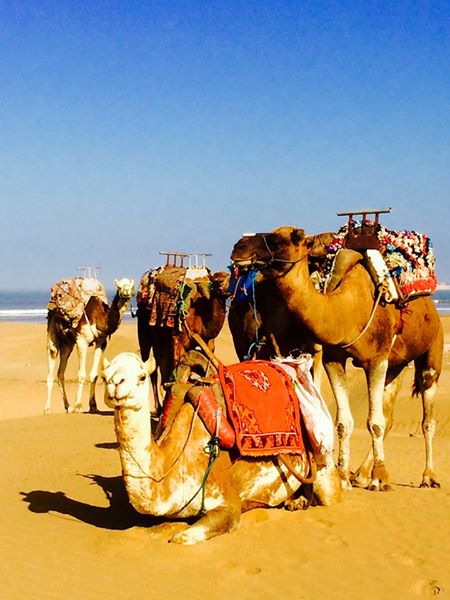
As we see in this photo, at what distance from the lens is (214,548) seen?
609 centimetres

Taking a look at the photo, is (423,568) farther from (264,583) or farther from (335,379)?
(335,379)

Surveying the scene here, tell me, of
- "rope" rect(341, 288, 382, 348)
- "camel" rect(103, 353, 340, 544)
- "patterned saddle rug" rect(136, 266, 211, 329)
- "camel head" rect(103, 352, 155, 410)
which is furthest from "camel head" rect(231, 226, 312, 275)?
"patterned saddle rug" rect(136, 266, 211, 329)

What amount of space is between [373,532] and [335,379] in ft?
7.25

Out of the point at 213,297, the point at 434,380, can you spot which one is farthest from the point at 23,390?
the point at 434,380

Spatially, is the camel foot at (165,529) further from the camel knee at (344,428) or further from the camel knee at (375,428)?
the camel knee at (375,428)

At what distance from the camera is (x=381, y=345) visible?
336 inches

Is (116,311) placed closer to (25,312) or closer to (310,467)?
(310,467)

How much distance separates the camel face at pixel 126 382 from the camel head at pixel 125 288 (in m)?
8.78

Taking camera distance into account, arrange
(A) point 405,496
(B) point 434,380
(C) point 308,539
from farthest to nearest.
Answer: (B) point 434,380 < (A) point 405,496 < (C) point 308,539

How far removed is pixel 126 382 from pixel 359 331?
3227 millimetres

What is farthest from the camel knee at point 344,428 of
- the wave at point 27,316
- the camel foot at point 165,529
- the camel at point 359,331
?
the wave at point 27,316

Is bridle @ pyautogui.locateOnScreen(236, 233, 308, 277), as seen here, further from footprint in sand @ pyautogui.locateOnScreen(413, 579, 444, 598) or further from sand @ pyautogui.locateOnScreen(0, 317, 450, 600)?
footprint in sand @ pyautogui.locateOnScreen(413, 579, 444, 598)

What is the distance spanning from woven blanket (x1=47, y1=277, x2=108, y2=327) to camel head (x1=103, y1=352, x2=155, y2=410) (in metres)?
10.1

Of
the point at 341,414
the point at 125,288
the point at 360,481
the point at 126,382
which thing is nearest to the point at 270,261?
the point at 126,382
